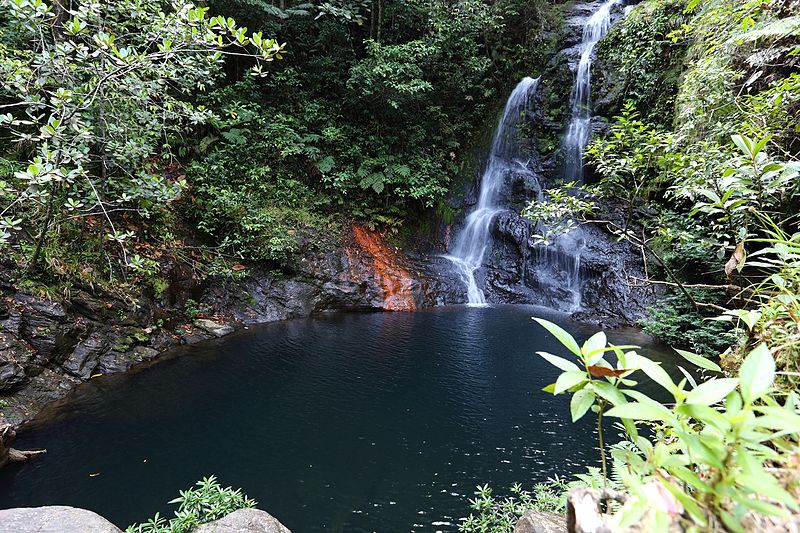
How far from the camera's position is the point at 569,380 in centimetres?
95

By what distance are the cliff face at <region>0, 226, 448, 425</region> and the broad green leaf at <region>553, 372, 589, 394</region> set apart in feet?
21.9

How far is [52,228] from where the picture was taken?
22.0 ft

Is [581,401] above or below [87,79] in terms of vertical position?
below

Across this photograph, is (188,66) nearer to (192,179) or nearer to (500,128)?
(192,179)

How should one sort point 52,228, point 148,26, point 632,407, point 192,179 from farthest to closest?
1. point 192,179
2. point 52,228
3. point 148,26
4. point 632,407

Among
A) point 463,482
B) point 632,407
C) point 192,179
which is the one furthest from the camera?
point 192,179

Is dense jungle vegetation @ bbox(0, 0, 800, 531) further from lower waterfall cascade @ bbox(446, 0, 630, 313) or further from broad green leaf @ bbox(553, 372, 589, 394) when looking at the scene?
lower waterfall cascade @ bbox(446, 0, 630, 313)

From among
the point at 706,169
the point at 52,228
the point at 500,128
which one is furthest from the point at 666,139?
the point at 500,128

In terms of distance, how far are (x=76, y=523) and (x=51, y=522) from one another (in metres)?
0.17

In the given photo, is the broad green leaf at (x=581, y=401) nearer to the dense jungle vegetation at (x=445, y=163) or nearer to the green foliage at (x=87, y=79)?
the dense jungle vegetation at (x=445, y=163)

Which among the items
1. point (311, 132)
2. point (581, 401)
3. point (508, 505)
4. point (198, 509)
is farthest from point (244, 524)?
point (311, 132)

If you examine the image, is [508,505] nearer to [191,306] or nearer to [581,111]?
[191,306]

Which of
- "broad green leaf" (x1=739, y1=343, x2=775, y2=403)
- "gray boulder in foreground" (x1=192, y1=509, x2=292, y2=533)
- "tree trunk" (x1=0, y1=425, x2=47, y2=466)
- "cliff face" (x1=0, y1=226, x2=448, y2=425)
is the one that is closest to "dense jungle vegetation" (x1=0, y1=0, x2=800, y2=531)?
"broad green leaf" (x1=739, y1=343, x2=775, y2=403)

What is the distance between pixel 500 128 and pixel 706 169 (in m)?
14.1
